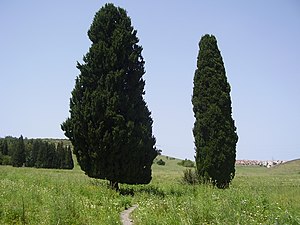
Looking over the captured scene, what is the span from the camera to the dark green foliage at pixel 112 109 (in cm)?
1673

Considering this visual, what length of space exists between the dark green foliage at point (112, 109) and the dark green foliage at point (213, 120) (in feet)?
21.6

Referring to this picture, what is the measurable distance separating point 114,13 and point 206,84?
879cm

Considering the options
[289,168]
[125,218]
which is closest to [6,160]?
[289,168]

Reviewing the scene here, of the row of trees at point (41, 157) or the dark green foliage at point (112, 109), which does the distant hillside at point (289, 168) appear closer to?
the row of trees at point (41, 157)

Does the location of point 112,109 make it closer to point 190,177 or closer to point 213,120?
point 213,120

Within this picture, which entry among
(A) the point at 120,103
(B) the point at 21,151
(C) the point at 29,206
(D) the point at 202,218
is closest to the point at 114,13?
(A) the point at 120,103

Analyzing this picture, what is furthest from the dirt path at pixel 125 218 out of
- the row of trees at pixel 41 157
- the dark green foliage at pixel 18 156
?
the dark green foliage at pixel 18 156

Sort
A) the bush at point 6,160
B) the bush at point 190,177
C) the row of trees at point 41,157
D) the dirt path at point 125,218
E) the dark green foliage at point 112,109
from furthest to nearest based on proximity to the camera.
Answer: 1. the bush at point 6,160
2. the row of trees at point 41,157
3. the bush at point 190,177
4. the dark green foliage at point 112,109
5. the dirt path at point 125,218

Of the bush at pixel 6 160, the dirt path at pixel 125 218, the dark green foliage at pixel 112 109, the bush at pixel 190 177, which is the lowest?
the dirt path at pixel 125 218

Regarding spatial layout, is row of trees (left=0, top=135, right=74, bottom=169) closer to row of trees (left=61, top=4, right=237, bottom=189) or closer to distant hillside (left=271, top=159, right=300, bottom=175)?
distant hillside (left=271, top=159, right=300, bottom=175)

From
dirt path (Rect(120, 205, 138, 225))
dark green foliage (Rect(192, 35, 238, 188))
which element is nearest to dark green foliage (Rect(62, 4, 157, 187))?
dirt path (Rect(120, 205, 138, 225))

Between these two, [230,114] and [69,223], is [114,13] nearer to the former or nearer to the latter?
[230,114]

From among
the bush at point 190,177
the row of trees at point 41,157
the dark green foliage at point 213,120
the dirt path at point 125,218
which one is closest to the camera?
the dirt path at point 125,218

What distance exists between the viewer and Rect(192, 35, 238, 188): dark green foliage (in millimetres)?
23062
